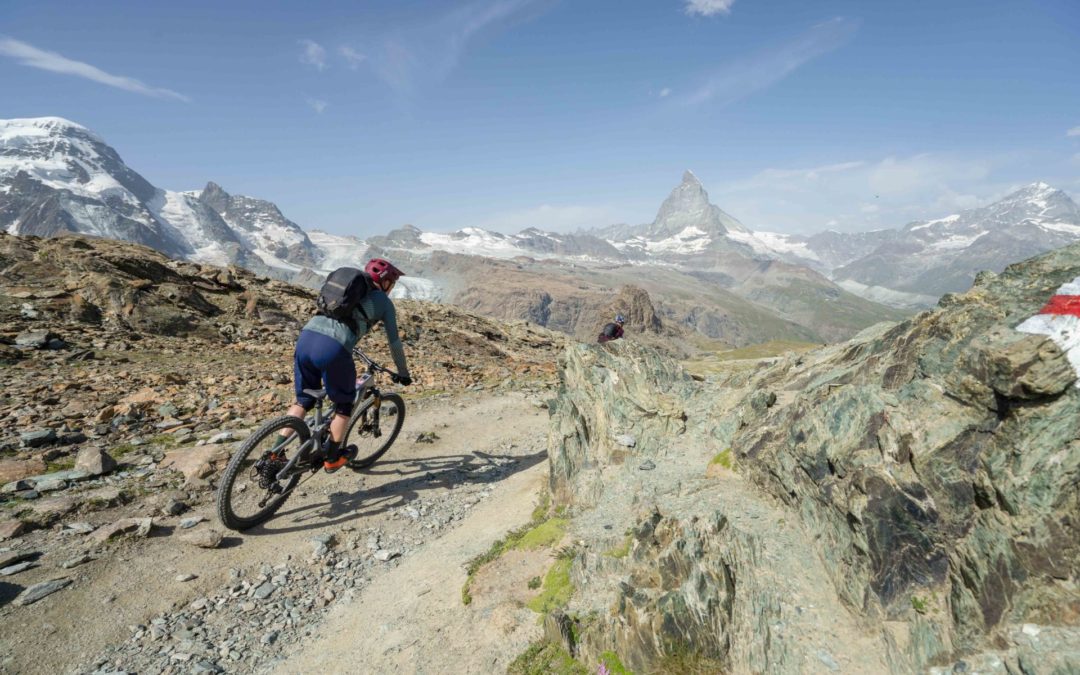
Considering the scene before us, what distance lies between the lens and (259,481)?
10.4m

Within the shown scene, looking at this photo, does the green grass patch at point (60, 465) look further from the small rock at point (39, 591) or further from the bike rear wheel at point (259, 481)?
the small rock at point (39, 591)

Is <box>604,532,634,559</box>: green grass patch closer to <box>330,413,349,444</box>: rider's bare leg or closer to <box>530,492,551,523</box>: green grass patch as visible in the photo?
<box>530,492,551,523</box>: green grass patch

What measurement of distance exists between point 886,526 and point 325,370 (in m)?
10.0

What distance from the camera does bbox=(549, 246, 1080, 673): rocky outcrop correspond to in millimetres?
5020

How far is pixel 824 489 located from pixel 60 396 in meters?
20.8

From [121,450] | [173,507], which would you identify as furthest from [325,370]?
[121,450]

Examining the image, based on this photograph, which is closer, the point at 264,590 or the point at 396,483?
the point at 264,590

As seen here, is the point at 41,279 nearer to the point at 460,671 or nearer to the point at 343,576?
the point at 343,576

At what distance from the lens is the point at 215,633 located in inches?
321

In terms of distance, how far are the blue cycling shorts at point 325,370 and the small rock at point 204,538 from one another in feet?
10.0

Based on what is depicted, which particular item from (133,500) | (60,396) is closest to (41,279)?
(60,396)

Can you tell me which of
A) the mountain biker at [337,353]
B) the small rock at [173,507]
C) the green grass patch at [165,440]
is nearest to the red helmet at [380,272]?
the mountain biker at [337,353]

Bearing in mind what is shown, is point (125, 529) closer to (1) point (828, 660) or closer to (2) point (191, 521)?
(2) point (191, 521)

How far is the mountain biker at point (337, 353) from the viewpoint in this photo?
10.2 m
